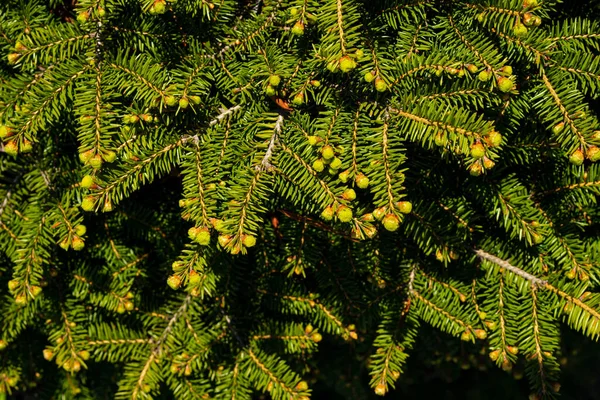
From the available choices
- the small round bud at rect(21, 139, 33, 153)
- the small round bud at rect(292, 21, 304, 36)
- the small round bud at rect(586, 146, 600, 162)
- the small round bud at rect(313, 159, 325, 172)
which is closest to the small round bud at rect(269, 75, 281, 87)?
the small round bud at rect(292, 21, 304, 36)

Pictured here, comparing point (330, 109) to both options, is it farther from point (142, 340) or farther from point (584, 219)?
point (142, 340)

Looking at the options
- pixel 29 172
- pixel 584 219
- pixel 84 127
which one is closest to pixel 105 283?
pixel 29 172

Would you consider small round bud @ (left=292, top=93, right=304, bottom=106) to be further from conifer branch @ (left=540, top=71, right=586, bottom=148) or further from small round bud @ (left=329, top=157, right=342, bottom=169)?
conifer branch @ (left=540, top=71, right=586, bottom=148)

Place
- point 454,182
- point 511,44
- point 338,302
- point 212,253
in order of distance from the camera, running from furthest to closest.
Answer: point 338,302
point 454,182
point 212,253
point 511,44

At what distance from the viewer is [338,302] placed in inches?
69.0

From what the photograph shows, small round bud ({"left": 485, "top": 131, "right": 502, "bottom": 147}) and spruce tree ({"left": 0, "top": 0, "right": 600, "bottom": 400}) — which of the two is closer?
small round bud ({"left": 485, "top": 131, "right": 502, "bottom": 147})

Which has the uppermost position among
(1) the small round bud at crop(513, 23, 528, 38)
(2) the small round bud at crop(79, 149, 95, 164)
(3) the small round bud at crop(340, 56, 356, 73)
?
(1) the small round bud at crop(513, 23, 528, 38)

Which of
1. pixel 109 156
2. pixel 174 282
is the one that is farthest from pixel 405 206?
pixel 109 156

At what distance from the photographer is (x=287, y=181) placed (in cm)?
143

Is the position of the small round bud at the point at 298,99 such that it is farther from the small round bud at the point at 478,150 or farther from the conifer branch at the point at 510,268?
the conifer branch at the point at 510,268

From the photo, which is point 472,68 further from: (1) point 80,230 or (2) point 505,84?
(1) point 80,230

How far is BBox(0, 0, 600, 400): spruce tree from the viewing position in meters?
1.33

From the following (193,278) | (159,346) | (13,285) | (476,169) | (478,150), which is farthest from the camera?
(159,346)

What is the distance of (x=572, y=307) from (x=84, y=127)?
146cm
